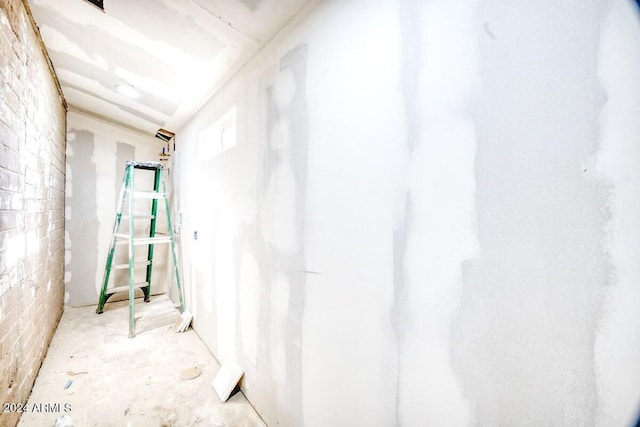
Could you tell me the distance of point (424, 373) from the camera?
823 mm

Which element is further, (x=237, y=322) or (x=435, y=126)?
(x=237, y=322)

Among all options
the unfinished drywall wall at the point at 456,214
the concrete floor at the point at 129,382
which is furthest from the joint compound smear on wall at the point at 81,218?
the unfinished drywall wall at the point at 456,214

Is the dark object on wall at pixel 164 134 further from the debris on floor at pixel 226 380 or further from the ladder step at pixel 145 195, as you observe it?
the debris on floor at pixel 226 380

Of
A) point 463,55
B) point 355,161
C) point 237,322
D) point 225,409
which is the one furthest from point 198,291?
point 463,55

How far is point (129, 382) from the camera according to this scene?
1937 mm

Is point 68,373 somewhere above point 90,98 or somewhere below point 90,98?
below

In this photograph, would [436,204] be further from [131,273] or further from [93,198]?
[93,198]

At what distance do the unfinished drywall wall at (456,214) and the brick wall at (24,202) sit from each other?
139 cm

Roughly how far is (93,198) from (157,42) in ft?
8.92

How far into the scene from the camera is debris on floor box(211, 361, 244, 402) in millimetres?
1795

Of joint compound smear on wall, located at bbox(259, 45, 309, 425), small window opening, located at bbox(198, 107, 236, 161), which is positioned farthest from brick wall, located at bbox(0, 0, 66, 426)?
joint compound smear on wall, located at bbox(259, 45, 309, 425)

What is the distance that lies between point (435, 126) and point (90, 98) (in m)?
3.66

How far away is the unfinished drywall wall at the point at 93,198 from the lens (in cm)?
330

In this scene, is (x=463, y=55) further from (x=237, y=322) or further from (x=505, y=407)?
(x=237, y=322)
